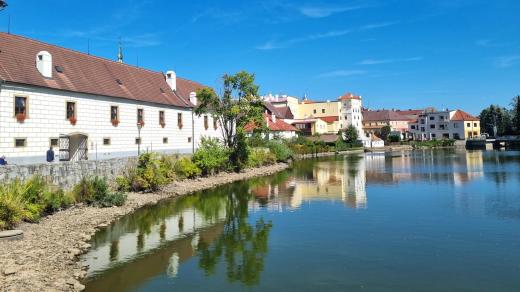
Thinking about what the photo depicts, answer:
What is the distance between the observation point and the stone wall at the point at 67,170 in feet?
61.0

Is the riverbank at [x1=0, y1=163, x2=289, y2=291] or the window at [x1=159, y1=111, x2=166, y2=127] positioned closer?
the riverbank at [x1=0, y1=163, x2=289, y2=291]

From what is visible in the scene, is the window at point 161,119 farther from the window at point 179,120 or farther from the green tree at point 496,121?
the green tree at point 496,121

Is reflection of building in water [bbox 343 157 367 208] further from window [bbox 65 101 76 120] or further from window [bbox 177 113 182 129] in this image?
window [bbox 65 101 76 120]

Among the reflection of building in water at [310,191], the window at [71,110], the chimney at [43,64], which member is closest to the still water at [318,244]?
the reflection of building in water at [310,191]

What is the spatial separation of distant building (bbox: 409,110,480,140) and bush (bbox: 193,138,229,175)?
3475 inches

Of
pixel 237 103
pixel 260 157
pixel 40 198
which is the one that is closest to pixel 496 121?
pixel 260 157

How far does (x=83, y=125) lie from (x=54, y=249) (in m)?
16.5

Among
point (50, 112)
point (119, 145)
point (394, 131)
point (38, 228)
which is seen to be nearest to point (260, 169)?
point (119, 145)

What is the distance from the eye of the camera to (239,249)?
50.3ft

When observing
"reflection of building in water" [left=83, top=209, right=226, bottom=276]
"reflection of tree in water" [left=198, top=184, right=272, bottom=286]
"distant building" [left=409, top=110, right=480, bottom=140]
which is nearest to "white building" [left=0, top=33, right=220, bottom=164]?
"reflection of building in water" [left=83, top=209, right=226, bottom=276]

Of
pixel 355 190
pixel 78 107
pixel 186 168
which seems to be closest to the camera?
pixel 78 107

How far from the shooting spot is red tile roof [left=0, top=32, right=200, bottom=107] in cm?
2561

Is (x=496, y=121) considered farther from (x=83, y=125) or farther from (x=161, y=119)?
(x=83, y=125)

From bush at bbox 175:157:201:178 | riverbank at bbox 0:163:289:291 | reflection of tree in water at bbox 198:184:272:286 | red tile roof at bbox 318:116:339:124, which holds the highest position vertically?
red tile roof at bbox 318:116:339:124
